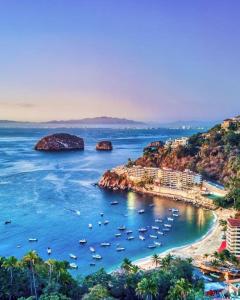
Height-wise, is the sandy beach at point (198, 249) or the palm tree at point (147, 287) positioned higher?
the palm tree at point (147, 287)

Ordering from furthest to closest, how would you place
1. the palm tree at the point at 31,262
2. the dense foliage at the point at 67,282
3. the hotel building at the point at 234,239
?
the hotel building at the point at 234,239 < the palm tree at the point at 31,262 < the dense foliage at the point at 67,282

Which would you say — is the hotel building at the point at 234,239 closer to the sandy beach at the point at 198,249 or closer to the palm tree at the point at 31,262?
the sandy beach at the point at 198,249

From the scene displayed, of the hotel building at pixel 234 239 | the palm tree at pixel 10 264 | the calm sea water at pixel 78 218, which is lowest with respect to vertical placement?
the calm sea water at pixel 78 218

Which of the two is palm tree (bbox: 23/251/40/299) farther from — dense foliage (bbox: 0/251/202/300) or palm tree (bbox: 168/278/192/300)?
palm tree (bbox: 168/278/192/300)

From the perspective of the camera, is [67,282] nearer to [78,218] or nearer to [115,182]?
[78,218]

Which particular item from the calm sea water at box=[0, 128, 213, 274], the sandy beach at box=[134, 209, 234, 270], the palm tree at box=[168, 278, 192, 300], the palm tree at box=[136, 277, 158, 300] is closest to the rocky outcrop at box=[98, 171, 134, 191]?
the calm sea water at box=[0, 128, 213, 274]

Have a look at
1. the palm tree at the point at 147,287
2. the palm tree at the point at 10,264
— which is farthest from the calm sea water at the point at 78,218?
the palm tree at the point at 147,287

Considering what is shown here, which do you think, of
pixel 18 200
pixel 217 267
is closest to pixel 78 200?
pixel 18 200

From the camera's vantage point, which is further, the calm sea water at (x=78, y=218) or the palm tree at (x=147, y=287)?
the calm sea water at (x=78, y=218)

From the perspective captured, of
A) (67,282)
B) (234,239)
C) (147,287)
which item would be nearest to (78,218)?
(234,239)
